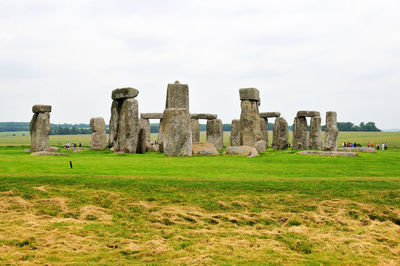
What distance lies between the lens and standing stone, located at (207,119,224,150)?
1144 inches

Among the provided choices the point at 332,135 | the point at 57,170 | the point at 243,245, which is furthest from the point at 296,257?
the point at 332,135

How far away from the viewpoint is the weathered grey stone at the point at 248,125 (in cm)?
2291

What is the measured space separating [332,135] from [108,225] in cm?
1906

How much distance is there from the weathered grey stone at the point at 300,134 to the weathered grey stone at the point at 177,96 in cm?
1066

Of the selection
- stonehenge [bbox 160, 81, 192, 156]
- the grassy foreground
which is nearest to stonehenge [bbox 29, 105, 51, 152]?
stonehenge [bbox 160, 81, 192, 156]

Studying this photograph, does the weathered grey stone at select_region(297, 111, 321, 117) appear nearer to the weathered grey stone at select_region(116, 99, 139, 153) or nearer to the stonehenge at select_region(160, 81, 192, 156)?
the stonehenge at select_region(160, 81, 192, 156)

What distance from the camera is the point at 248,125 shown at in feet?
75.5

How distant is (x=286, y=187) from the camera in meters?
10.3

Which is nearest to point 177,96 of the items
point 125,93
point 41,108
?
point 125,93

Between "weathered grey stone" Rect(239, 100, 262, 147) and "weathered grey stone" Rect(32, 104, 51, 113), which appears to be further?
"weathered grey stone" Rect(239, 100, 262, 147)

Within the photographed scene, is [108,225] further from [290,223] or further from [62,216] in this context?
[290,223]

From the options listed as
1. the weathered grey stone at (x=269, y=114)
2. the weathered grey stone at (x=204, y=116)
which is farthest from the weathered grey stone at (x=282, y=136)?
the weathered grey stone at (x=204, y=116)

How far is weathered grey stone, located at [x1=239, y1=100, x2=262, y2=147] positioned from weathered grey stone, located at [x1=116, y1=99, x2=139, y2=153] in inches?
251

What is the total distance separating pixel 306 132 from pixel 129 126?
14.1 m
